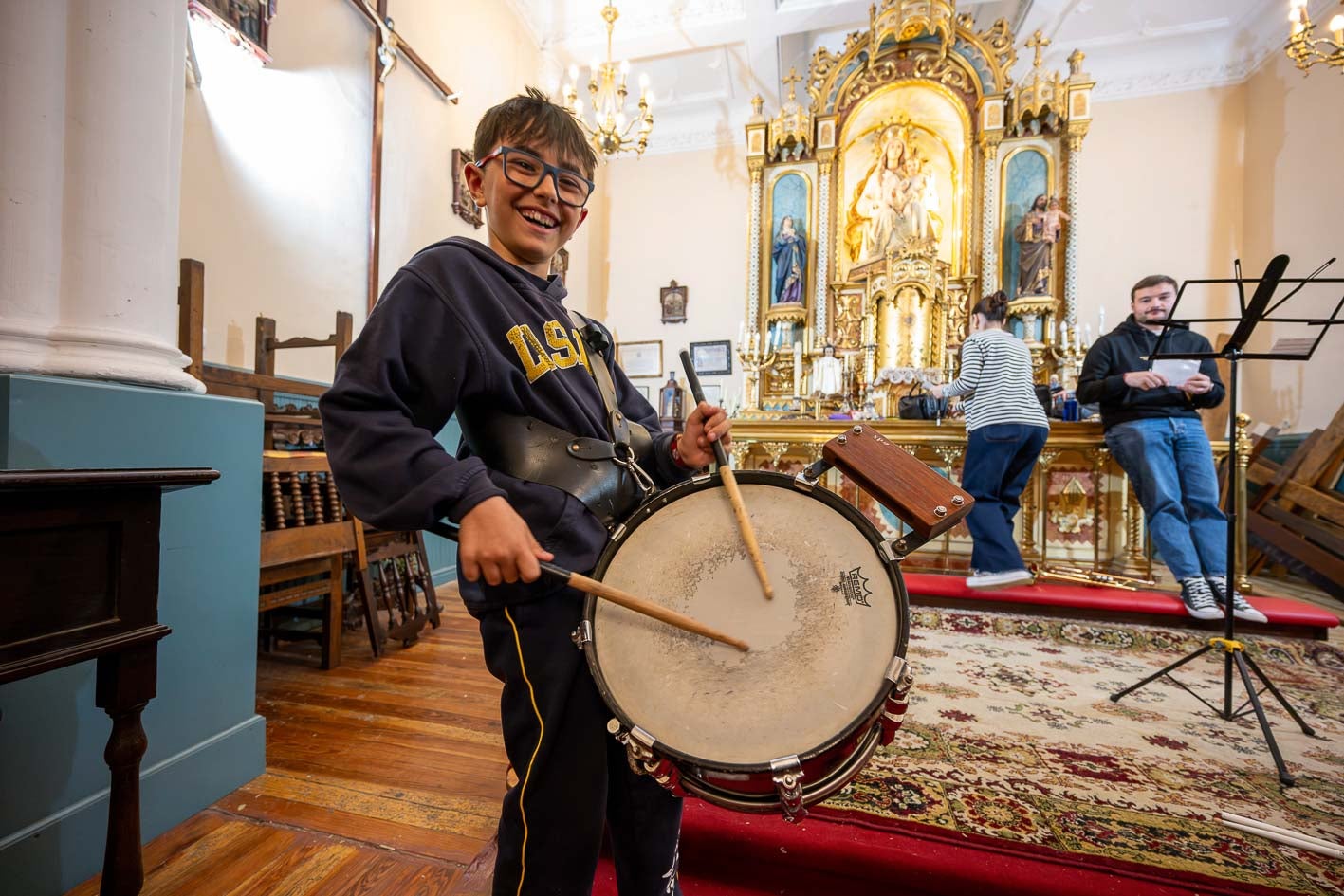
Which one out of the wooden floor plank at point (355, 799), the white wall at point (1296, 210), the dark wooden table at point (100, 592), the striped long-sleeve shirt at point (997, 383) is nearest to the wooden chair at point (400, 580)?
the wooden floor plank at point (355, 799)

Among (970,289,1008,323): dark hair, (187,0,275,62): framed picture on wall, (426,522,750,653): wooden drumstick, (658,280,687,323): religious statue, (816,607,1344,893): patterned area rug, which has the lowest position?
(816,607,1344,893): patterned area rug

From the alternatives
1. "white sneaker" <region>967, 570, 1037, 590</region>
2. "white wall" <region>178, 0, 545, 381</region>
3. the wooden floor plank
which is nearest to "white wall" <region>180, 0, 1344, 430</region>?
"white wall" <region>178, 0, 545, 381</region>

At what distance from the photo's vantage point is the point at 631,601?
77cm

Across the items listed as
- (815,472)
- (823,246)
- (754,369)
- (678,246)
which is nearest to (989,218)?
(823,246)

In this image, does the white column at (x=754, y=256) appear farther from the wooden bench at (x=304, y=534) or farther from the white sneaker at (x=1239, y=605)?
the white sneaker at (x=1239, y=605)

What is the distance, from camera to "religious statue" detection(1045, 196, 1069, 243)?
593 centimetres

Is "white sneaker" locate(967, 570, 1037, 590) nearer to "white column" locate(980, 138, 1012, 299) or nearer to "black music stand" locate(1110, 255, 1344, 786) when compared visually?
"black music stand" locate(1110, 255, 1344, 786)

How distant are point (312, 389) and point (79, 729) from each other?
2216 mm

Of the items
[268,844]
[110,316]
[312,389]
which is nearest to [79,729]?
[268,844]

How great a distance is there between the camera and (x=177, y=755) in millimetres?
1502

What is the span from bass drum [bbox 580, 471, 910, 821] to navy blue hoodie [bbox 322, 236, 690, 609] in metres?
0.13

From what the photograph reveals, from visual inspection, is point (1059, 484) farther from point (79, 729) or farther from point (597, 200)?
point (597, 200)

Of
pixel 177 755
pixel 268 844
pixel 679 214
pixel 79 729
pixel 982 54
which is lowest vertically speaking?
pixel 268 844

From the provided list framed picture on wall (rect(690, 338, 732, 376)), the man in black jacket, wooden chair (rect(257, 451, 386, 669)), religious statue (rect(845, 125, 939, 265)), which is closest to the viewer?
wooden chair (rect(257, 451, 386, 669))
